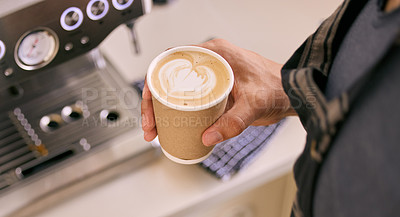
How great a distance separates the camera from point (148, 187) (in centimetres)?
73

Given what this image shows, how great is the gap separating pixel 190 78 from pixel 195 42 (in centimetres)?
48

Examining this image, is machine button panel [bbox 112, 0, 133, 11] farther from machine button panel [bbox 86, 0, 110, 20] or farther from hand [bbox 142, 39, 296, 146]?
hand [bbox 142, 39, 296, 146]

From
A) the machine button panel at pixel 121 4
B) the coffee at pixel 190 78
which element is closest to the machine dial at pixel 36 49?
the machine button panel at pixel 121 4

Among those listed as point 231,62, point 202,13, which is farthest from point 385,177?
point 202,13

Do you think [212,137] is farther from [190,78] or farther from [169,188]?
[169,188]

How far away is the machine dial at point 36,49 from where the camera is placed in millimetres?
596

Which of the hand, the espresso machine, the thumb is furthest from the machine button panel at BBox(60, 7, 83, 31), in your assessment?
the thumb

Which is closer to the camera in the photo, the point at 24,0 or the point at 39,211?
the point at 24,0

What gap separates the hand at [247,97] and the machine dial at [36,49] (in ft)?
0.59

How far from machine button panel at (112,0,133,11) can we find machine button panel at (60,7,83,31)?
0.06 meters

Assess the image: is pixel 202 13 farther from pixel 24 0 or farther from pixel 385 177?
pixel 385 177

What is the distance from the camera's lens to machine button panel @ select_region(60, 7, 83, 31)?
60 centimetres

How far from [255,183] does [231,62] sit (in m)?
0.25

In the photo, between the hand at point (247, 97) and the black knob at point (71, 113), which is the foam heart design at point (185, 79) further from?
the black knob at point (71, 113)
